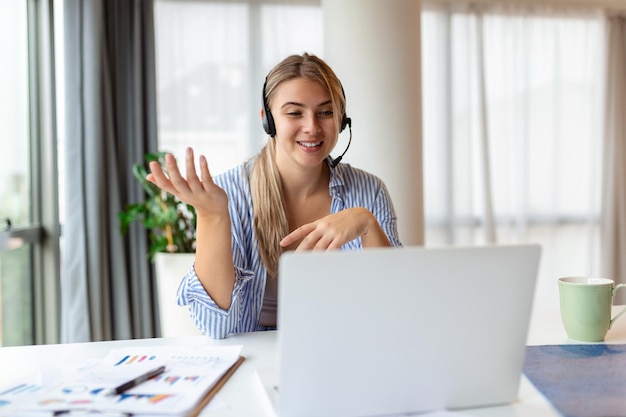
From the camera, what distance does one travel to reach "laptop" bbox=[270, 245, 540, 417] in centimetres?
76

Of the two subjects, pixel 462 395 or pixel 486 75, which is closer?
pixel 462 395

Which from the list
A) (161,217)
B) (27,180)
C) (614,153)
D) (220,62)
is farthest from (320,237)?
(614,153)

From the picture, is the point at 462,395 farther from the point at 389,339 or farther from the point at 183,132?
the point at 183,132

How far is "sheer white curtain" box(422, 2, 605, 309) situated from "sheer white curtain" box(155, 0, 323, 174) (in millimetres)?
908

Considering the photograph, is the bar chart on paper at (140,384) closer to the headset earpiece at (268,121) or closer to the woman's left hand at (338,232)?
the woman's left hand at (338,232)

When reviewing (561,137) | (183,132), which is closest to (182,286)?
(183,132)

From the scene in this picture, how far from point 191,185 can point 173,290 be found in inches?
75.5

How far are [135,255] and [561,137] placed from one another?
2.85m

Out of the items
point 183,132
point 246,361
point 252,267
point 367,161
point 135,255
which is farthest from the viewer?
point 183,132

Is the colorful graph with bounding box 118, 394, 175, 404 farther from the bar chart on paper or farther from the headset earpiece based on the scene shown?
the headset earpiece

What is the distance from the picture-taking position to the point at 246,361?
112cm

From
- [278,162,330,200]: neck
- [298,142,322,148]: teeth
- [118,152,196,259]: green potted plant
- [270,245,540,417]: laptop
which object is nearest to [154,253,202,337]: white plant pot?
[118,152,196,259]: green potted plant

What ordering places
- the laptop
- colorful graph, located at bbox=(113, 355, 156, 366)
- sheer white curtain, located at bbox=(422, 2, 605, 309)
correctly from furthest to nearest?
sheer white curtain, located at bbox=(422, 2, 605, 309)
colorful graph, located at bbox=(113, 355, 156, 366)
the laptop

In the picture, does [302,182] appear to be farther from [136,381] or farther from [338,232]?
[136,381]
